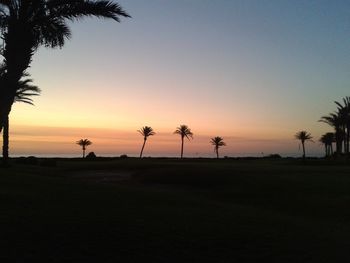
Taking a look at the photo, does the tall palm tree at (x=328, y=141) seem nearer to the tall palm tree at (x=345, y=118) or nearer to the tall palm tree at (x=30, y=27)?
the tall palm tree at (x=345, y=118)

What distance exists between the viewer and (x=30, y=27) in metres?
18.6

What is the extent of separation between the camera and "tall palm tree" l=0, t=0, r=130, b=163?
1831cm

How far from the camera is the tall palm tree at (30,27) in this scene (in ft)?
60.1
